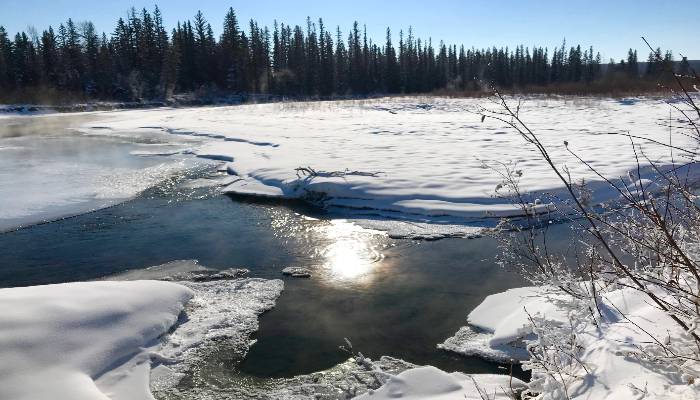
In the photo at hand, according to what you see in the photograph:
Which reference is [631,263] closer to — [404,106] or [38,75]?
[404,106]

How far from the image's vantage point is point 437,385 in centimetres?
404

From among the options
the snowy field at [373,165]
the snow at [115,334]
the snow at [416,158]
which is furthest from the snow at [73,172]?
the snow at [115,334]

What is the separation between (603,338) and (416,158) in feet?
33.0

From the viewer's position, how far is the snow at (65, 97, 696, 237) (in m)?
9.68

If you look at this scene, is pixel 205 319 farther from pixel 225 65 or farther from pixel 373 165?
pixel 225 65

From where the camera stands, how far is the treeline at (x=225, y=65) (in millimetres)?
53688

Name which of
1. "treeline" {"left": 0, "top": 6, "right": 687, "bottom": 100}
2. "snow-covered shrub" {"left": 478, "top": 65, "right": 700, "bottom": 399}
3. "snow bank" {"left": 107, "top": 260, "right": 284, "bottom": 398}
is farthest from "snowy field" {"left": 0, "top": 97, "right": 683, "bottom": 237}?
"treeline" {"left": 0, "top": 6, "right": 687, "bottom": 100}

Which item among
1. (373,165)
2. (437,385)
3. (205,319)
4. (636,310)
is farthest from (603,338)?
(373,165)

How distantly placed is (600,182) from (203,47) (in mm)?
60849

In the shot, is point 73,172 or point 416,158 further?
point 73,172

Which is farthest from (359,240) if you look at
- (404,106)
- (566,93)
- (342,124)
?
(566,93)

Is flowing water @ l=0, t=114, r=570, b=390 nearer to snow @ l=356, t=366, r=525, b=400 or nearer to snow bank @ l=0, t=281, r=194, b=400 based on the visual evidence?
snow @ l=356, t=366, r=525, b=400

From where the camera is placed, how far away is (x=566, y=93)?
3712 centimetres

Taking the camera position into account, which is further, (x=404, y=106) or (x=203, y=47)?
(x=203, y=47)
